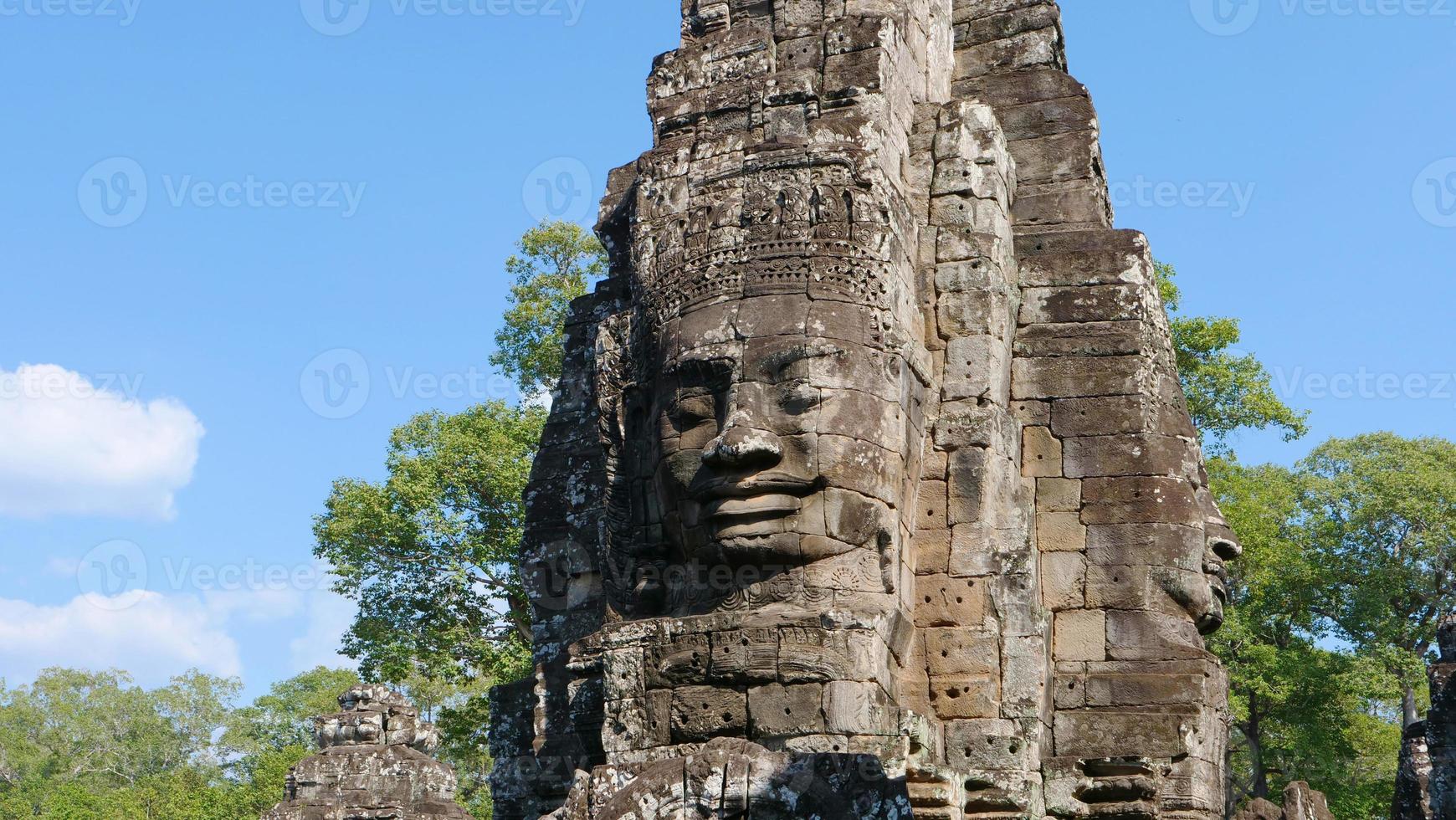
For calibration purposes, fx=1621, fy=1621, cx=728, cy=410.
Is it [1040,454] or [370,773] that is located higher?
[1040,454]

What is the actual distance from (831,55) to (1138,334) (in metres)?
3.00

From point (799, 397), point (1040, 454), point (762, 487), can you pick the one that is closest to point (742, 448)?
point (762, 487)

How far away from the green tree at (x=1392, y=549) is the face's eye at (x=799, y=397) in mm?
19743

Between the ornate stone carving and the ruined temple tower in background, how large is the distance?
70.2 inches

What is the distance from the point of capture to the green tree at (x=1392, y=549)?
28141mm

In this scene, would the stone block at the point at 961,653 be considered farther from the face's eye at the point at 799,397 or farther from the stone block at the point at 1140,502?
the face's eye at the point at 799,397

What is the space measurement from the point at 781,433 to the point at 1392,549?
23.0 metres

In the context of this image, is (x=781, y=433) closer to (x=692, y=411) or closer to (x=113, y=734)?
(x=692, y=411)

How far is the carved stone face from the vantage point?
1024 centimetres

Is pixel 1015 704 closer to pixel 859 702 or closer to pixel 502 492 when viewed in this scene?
pixel 859 702

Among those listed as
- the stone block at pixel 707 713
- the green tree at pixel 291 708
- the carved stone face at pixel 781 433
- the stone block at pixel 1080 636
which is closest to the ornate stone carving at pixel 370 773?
the carved stone face at pixel 781 433

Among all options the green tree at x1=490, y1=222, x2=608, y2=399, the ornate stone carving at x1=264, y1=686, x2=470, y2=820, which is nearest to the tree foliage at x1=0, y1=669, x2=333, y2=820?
the green tree at x1=490, y1=222, x2=608, y2=399

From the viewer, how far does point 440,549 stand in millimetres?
25078

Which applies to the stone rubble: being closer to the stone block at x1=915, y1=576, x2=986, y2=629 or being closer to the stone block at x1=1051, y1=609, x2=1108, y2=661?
the stone block at x1=1051, y1=609, x2=1108, y2=661
